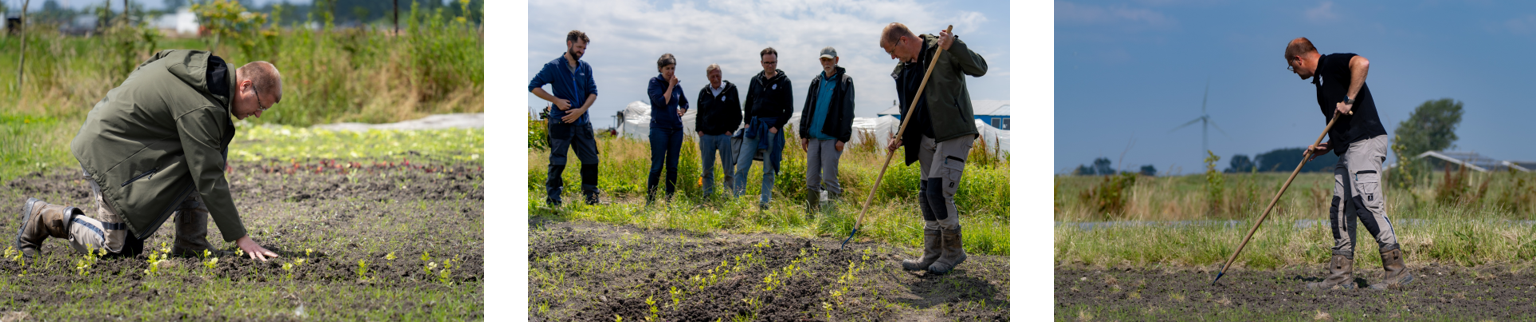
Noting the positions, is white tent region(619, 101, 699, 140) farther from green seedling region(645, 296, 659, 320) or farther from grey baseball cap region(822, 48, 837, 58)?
green seedling region(645, 296, 659, 320)

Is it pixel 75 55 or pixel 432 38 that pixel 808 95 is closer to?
pixel 432 38

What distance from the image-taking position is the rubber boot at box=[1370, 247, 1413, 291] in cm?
395

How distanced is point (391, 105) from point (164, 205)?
833 cm

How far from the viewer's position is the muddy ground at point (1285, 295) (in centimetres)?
378

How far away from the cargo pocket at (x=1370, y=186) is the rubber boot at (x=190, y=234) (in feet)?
18.0

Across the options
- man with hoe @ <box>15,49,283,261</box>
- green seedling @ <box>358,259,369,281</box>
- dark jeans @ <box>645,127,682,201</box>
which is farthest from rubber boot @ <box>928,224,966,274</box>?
man with hoe @ <box>15,49,283,261</box>

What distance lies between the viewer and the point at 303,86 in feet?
36.4

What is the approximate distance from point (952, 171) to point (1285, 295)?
6.18 feet

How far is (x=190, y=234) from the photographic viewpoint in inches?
153

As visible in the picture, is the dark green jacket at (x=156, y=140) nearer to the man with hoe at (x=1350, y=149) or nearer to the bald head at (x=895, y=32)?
the bald head at (x=895, y=32)

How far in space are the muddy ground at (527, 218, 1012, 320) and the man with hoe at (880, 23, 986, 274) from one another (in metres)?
0.35

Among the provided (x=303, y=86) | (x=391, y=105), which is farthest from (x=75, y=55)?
(x=391, y=105)

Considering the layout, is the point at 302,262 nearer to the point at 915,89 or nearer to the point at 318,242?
the point at 318,242

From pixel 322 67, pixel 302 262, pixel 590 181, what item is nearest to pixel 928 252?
pixel 590 181
